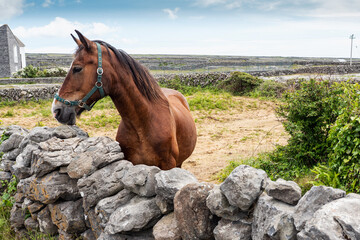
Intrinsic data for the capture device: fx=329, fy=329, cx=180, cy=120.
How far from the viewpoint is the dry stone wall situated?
2.07 meters

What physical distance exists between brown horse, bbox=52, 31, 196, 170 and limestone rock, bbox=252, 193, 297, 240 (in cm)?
200

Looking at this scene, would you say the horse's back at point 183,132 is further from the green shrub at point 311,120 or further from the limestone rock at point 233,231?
the limestone rock at point 233,231

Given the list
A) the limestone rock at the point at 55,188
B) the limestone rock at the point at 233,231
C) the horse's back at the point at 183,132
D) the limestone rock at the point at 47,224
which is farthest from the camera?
the horse's back at the point at 183,132

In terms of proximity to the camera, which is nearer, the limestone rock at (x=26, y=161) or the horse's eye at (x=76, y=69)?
the horse's eye at (x=76, y=69)

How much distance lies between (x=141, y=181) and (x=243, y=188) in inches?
45.7

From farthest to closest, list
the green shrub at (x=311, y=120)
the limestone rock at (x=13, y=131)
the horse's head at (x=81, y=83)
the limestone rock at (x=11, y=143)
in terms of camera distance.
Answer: the limestone rock at (x=13, y=131)
the green shrub at (x=311, y=120)
the limestone rock at (x=11, y=143)
the horse's head at (x=81, y=83)

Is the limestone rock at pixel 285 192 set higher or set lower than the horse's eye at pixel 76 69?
lower

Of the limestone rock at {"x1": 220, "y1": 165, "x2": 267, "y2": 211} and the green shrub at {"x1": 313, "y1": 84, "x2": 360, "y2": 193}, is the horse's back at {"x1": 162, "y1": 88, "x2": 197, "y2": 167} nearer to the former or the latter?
the green shrub at {"x1": 313, "y1": 84, "x2": 360, "y2": 193}

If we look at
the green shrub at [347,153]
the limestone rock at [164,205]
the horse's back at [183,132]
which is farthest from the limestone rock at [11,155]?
the green shrub at [347,153]

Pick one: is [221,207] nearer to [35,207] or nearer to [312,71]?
[35,207]

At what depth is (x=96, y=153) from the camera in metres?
3.78

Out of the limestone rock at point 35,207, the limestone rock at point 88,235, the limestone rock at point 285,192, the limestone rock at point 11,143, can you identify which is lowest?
the limestone rock at point 88,235

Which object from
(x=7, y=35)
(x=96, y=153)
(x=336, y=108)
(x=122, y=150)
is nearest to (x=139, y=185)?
(x=96, y=153)

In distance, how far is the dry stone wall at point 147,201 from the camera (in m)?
2.07
